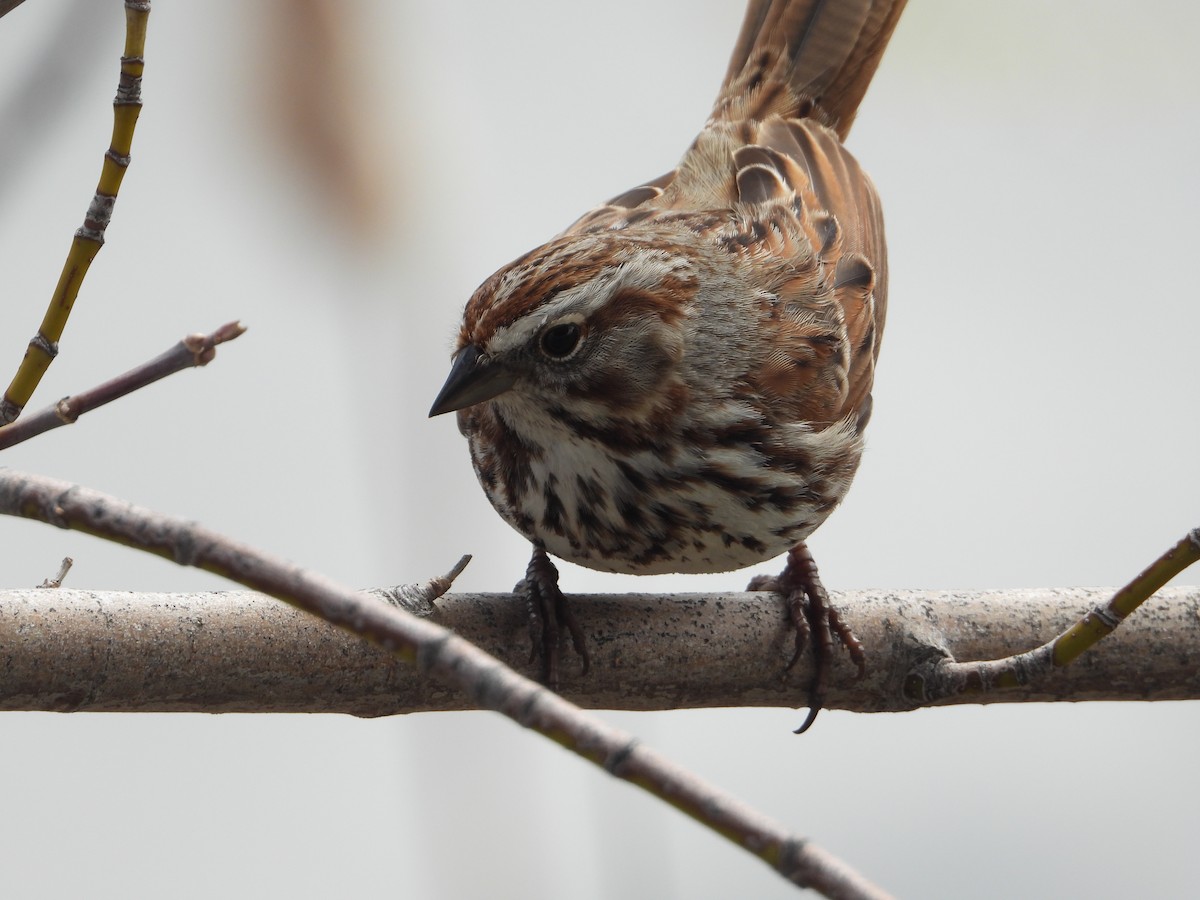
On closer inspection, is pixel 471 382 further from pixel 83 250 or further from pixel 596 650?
pixel 83 250

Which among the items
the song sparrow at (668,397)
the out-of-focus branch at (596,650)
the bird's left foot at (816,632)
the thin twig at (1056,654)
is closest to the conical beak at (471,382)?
the song sparrow at (668,397)

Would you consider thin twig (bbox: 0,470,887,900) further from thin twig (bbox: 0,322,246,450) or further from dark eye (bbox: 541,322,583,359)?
dark eye (bbox: 541,322,583,359)

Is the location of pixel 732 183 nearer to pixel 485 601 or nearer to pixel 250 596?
pixel 485 601

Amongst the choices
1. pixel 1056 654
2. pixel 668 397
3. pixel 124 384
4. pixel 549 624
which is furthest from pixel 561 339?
pixel 124 384

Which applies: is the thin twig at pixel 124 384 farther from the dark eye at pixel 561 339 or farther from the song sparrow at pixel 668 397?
the dark eye at pixel 561 339

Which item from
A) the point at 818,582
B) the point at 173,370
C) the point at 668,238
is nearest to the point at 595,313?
the point at 668,238

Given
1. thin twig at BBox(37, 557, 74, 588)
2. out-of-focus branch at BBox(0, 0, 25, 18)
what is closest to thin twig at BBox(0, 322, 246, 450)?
out-of-focus branch at BBox(0, 0, 25, 18)
